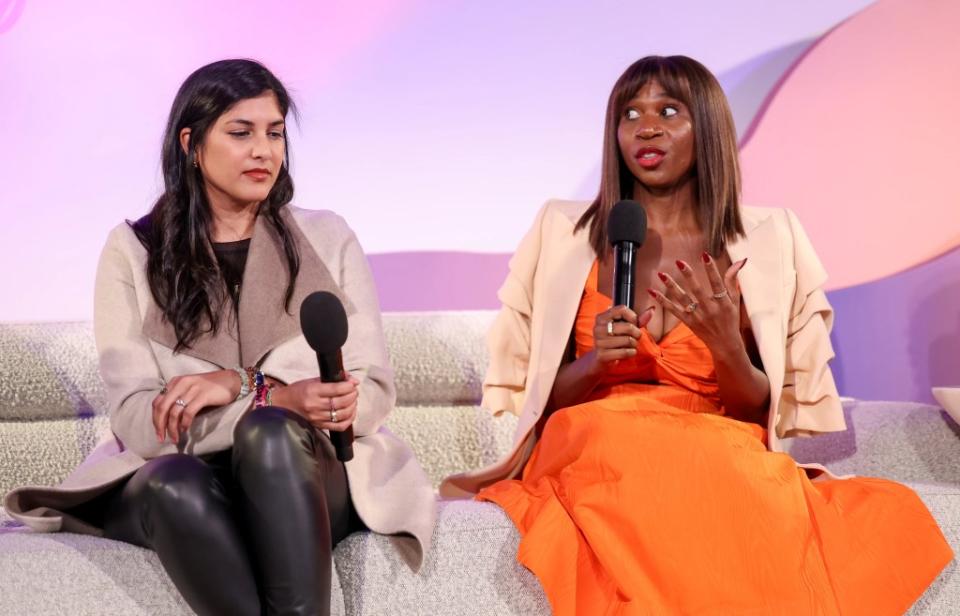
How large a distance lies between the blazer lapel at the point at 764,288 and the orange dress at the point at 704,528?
0.64ft

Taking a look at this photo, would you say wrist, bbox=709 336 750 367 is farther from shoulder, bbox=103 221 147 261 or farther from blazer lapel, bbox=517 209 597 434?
shoulder, bbox=103 221 147 261

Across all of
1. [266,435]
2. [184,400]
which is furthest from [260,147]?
[266,435]

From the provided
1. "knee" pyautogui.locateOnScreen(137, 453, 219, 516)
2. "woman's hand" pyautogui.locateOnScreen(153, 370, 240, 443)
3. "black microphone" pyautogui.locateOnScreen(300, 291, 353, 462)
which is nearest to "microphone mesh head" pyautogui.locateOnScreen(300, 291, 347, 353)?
"black microphone" pyautogui.locateOnScreen(300, 291, 353, 462)

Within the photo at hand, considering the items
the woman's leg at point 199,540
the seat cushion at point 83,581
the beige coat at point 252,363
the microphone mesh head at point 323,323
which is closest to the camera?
the microphone mesh head at point 323,323

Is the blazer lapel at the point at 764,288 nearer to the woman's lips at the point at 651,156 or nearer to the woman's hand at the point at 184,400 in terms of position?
the woman's lips at the point at 651,156

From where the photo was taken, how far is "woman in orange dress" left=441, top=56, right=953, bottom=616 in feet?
6.37

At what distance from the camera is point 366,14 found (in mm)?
3178

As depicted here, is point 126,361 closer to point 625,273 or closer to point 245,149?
point 245,149

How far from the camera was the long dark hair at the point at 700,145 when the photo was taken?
2.38m

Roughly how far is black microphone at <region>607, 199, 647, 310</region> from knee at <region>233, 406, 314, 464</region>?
0.60 metres

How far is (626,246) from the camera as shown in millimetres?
1933

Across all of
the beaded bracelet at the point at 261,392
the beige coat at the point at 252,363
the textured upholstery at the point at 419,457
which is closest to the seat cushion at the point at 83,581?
the textured upholstery at the point at 419,457

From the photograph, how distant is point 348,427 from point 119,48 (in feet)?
5.67

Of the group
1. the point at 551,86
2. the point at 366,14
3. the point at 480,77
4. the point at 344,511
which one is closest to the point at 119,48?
the point at 366,14
